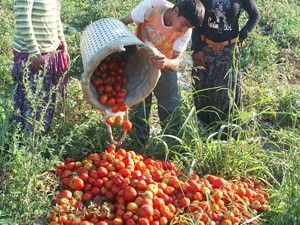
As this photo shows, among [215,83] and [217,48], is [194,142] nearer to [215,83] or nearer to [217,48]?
[215,83]

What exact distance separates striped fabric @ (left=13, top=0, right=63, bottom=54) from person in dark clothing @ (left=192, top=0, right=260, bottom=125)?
1184 millimetres

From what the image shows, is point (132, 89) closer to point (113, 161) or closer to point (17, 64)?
point (113, 161)

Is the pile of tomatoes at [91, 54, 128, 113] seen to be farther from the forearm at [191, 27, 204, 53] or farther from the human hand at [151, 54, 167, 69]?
the forearm at [191, 27, 204, 53]

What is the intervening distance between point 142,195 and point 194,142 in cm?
88

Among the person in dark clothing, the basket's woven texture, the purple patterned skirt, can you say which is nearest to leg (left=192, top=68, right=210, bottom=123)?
the person in dark clothing

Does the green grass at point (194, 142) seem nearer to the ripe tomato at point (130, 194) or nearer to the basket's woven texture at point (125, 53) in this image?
the basket's woven texture at point (125, 53)

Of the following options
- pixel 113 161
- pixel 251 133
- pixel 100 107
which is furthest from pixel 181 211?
pixel 251 133

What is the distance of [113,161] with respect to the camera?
3561 millimetres

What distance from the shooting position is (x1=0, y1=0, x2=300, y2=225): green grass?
3.10m

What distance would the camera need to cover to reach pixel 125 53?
393 cm

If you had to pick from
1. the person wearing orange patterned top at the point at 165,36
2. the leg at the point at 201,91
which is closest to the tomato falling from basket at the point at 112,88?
the person wearing orange patterned top at the point at 165,36

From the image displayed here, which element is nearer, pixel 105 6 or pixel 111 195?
pixel 111 195

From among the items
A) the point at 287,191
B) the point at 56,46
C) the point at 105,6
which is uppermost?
the point at 56,46

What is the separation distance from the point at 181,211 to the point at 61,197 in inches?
29.9
